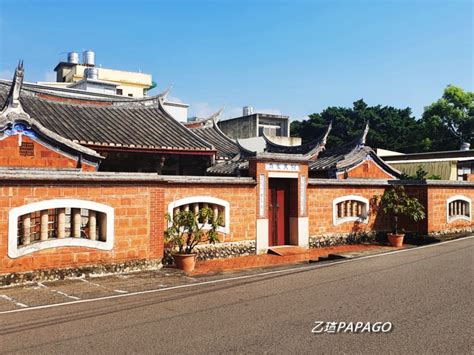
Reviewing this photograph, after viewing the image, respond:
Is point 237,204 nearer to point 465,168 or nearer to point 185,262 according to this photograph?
point 185,262

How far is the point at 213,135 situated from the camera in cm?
2211

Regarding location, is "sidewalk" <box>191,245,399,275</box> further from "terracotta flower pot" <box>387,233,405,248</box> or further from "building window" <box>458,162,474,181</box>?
"building window" <box>458,162,474,181</box>

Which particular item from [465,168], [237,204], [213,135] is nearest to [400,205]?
[237,204]

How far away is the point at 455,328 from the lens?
18.9 ft

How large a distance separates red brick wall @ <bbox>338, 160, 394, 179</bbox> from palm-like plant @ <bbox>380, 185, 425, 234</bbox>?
363cm

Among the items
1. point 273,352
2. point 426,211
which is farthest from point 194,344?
point 426,211

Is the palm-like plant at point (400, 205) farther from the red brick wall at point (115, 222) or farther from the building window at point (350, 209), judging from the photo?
the red brick wall at point (115, 222)

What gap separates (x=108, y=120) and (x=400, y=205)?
10.5m

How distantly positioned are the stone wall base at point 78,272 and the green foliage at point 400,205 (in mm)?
8726

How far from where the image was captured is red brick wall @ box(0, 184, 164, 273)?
8.50 metres

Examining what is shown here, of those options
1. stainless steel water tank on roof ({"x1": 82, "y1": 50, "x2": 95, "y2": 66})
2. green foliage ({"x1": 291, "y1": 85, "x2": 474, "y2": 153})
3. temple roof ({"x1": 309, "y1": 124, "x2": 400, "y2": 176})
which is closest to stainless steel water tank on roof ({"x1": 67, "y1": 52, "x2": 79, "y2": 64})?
stainless steel water tank on roof ({"x1": 82, "y1": 50, "x2": 95, "y2": 66})

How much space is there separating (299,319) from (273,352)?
131cm

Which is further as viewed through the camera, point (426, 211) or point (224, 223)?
point (426, 211)

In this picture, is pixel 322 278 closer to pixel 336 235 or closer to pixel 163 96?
pixel 336 235
